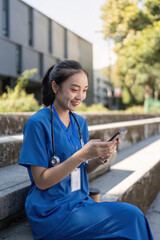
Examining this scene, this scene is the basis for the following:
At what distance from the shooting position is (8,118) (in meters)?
3.60

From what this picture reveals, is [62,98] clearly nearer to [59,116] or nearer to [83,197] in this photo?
[59,116]

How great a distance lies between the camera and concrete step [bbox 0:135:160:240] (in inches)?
66.6

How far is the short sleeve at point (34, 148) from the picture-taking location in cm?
139

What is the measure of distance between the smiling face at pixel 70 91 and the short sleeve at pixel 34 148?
241 millimetres

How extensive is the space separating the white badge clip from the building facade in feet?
43.1

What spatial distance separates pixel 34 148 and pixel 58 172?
175mm

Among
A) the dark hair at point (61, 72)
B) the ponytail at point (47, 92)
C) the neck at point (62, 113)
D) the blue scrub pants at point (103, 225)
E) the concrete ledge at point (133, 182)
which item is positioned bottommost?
the concrete ledge at point (133, 182)

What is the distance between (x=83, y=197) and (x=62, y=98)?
0.60 meters

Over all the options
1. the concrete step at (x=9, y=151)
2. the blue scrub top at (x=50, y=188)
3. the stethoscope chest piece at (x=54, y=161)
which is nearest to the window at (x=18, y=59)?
the concrete step at (x=9, y=151)

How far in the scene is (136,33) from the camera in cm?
1853

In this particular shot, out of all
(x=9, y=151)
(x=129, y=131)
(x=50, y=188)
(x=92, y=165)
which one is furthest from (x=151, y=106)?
(x=50, y=188)

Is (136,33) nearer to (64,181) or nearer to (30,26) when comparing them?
(30,26)

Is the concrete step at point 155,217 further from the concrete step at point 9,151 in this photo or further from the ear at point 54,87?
the ear at point 54,87

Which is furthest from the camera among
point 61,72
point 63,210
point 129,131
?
point 129,131
